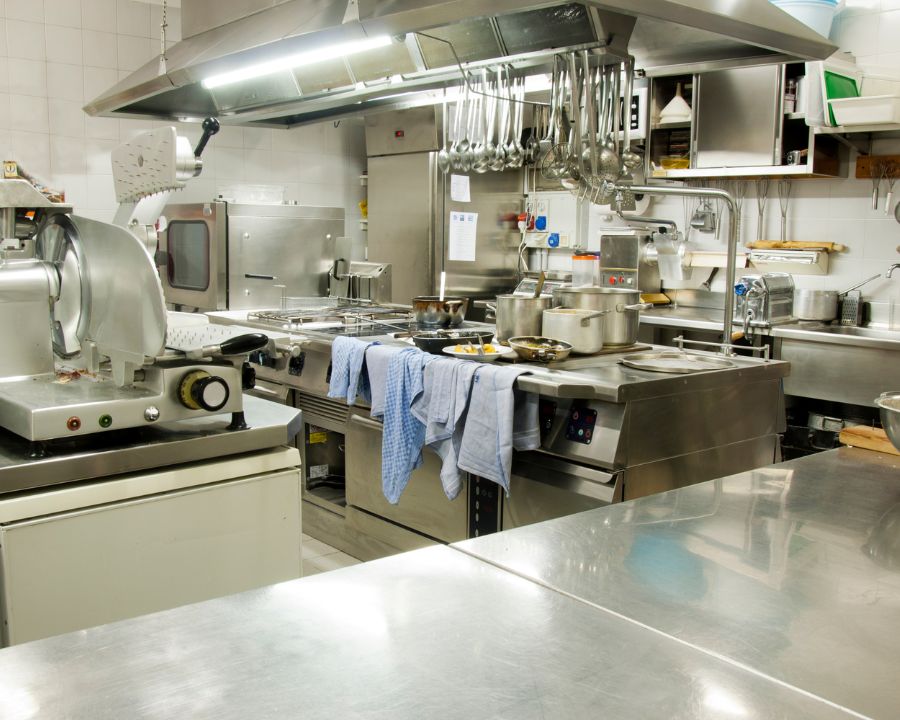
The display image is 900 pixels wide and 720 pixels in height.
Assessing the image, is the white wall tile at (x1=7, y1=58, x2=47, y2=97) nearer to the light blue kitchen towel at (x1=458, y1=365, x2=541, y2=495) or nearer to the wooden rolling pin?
the light blue kitchen towel at (x1=458, y1=365, x2=541, y2=495)

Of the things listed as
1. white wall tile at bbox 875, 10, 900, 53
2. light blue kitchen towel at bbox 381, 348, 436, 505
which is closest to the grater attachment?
white wall tile at bbox 875, 10, 900, 53

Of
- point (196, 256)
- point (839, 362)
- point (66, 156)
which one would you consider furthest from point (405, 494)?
point (66, 156)

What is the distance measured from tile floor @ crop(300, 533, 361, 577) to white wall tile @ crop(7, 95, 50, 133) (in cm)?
323

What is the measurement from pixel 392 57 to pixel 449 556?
7.50ft

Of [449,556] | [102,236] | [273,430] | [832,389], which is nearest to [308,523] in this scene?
[273,430]

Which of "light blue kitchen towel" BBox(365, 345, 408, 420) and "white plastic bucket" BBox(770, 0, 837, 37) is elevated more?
"white plastic bucket" BBox(770, 0, 837, 37)

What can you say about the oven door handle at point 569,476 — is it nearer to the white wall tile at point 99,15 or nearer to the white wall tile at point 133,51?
the white wall tile at point 133,51

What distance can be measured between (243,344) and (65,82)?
164 inches

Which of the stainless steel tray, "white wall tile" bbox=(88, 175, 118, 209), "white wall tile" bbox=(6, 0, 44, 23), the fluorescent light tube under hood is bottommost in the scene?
the stainless steel tray

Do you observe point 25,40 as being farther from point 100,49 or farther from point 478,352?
point 478,352

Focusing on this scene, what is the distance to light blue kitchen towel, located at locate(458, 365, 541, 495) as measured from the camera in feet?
8.93

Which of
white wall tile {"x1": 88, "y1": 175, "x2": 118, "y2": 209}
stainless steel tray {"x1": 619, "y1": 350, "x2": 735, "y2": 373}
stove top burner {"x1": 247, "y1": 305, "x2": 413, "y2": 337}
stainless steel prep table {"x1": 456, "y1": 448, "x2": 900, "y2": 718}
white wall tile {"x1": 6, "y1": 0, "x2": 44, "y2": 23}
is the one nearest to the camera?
stainless steel prep table {"x1": 456, "y1": 448, "x2": 900, "y2": 718}

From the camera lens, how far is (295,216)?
5359mm

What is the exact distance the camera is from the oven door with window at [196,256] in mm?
5090
